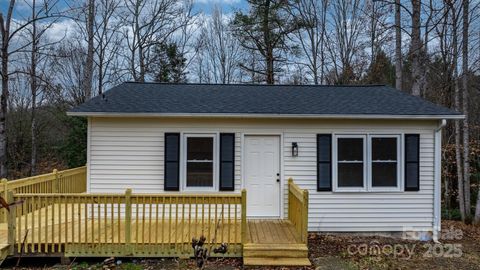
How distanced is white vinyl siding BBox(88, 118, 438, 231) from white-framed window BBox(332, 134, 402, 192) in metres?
0.15

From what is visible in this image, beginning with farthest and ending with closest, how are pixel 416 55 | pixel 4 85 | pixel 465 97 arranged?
→ pixel 416 55 → pixel 465 97 → pixel 4 85

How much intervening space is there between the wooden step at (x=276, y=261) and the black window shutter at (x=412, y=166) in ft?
11.3

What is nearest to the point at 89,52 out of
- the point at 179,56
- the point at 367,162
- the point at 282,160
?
the point at 179,56

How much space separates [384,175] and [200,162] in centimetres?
413

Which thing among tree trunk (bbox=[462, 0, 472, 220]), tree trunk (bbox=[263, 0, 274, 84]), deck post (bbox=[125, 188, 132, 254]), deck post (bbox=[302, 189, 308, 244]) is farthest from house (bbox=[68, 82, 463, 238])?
tree trunk (bbox=[263, 0, 274, 84])

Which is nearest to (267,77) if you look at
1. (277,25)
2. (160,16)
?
(277,25)

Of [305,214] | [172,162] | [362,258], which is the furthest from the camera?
[172,162]

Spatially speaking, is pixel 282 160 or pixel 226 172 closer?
pixel 226 172

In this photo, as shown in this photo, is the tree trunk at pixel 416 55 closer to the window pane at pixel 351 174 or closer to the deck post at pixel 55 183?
the window pane at pixel 351 174

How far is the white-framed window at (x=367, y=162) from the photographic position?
7.87 metres

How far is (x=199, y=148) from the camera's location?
7906mm

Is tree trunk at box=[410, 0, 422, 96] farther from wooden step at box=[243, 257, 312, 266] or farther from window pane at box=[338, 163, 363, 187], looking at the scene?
wooden step at box=[243, 257, 312, 266]

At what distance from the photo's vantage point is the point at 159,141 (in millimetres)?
7863

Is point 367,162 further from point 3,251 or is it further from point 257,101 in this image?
point 3,251
